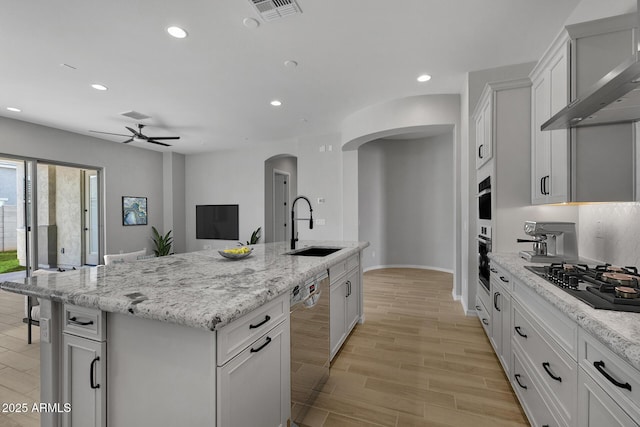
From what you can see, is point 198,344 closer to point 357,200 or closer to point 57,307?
point 57,307

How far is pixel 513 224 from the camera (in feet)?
8.39

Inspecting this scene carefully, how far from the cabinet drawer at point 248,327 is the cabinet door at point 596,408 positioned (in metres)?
1.20

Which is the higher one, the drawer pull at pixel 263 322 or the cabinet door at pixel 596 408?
the drawer pull at pixel 263 322

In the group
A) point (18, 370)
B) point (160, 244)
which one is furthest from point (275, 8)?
point (160, 244)

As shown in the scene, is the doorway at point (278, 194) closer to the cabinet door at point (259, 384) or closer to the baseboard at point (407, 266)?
the baseboard at point (407, 266)

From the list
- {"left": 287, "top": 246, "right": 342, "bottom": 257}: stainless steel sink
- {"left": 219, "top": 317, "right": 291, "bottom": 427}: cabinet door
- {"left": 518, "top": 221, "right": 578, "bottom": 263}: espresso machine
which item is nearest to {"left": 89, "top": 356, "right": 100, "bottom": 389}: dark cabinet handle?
{"left": 219, "top": 317, "right": 291, "bottom": 427}: cabinet door

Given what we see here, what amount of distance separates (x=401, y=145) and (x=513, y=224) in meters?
4.35

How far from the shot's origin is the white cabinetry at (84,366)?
116cm

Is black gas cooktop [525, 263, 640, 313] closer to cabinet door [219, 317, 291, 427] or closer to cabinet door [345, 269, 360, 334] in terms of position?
cabinet door [219, 317, 291, 427]

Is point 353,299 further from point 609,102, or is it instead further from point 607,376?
point 609,102

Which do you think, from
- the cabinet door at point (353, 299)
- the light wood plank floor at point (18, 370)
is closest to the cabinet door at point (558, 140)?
the cabinet door at point (353, 299)

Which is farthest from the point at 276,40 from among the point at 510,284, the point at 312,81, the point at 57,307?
the point at 510,284

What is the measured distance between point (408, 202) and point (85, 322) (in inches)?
246

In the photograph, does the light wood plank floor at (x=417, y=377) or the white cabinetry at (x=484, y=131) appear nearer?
the light wood plank floor at (x=417, y=377)
